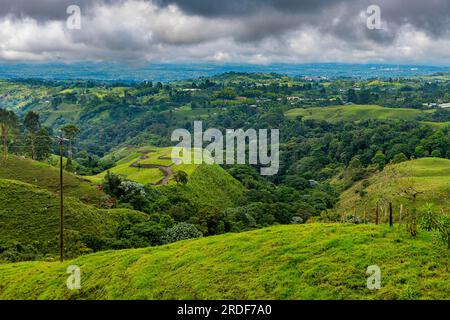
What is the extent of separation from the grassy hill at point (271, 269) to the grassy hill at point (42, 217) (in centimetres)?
1853

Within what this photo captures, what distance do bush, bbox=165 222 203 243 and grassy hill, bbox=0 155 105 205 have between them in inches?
900

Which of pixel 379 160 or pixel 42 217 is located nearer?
pixel 42 217

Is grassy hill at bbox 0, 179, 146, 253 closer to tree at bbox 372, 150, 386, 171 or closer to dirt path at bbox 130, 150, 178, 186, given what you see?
dirt path at bbox 130, 150, 178, 186

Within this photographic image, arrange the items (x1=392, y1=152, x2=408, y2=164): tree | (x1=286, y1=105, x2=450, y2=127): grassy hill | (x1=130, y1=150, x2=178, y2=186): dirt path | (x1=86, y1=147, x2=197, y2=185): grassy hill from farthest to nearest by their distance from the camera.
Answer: (x1=286, y1=105, x2=450, y2=127): grassy hill < (x1=392, y1=152, x2=408, y2=164): tree < (x1=86, y1=147, x2=197, y2=185): grassy hill < (x1=130, y1=150, x2=178, y2=186): dirt path

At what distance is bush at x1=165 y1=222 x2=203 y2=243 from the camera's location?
1670 inches

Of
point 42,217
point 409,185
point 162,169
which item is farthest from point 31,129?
point 409,185

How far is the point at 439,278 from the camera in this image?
57.2ft

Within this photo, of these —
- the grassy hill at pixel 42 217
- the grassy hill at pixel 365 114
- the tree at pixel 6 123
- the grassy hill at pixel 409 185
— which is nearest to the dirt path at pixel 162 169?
the tree at pixel 6 123

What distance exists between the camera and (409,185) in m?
50.8

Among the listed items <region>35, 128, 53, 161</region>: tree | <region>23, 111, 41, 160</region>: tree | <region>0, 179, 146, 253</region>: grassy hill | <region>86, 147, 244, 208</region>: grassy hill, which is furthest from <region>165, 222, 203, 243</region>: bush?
<region>35, 128, 53, 161</region>: tree

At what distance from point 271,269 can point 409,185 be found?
36069mm

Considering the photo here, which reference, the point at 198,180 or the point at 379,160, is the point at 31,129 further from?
the point at 379,160

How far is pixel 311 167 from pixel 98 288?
107880mm

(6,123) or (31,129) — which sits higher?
(6,123)
